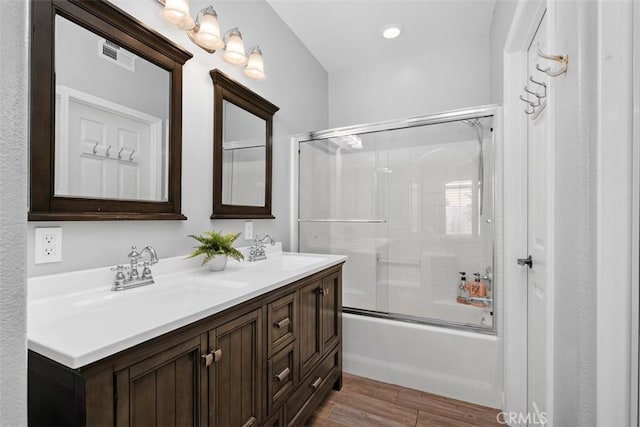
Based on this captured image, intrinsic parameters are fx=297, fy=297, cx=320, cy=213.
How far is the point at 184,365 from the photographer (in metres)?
0.85

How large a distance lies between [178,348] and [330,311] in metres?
1.10

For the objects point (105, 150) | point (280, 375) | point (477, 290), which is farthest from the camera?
point (477, 290)

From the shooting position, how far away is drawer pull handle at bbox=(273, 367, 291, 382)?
1.25m

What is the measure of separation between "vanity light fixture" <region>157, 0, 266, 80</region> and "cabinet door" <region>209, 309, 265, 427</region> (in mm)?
1303

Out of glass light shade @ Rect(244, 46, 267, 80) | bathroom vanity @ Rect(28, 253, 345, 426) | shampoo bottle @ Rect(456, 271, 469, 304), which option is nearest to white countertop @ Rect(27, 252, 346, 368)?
bathroom vanity @ Rect(28, 253, 345, 426)

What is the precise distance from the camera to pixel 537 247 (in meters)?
1.41

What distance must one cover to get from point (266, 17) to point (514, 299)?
241cm

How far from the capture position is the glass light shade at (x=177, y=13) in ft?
4.23


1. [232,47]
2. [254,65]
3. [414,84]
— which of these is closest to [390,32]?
[414,84]

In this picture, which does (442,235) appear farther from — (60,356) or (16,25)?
(16,25)

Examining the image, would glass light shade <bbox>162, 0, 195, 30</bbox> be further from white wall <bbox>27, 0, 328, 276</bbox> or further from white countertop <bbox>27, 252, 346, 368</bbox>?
white countertop <bbox>27, 252, 346, 368</bbox>

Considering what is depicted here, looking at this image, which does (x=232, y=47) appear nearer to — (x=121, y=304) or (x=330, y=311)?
(x=121, y=304)

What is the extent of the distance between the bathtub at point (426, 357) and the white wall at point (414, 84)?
1.87 meters

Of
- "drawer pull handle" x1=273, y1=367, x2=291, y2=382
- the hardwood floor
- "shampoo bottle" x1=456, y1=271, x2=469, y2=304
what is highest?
"shampoo bottle" x1=456, y1=271, x2=469, y2=304
